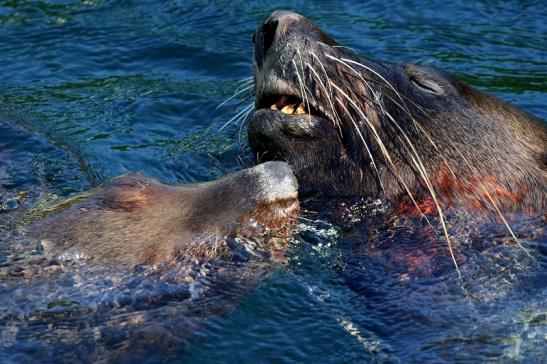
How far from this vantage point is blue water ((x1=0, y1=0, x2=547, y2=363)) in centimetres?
515

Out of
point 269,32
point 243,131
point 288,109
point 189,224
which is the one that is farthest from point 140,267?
point 243,131

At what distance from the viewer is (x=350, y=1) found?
38.1ft

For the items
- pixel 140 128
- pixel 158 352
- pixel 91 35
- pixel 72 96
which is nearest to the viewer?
pixel 158 352

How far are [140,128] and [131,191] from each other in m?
3.29

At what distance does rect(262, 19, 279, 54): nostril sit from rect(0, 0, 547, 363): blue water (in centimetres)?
110

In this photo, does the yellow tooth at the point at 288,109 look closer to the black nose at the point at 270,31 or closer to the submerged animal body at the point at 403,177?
the submerged animal body at the point at 403,177

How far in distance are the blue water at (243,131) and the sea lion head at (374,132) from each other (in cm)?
37

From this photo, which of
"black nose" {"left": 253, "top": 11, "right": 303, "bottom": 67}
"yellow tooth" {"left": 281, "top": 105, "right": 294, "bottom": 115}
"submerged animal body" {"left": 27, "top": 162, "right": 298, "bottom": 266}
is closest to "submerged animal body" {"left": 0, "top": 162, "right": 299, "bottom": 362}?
"submerged animal body" {"left": 27, "top": 162, "right": 298, "bottom": 266}

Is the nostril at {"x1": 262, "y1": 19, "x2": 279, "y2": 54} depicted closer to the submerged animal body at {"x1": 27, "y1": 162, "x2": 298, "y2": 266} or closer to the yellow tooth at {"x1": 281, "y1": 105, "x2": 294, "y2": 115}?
the yellow tooth at {"x1": 281, "y1": 105, "x2": 294, "y2": 115}

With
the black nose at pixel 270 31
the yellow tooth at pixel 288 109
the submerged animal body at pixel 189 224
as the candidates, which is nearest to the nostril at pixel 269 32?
the black nose at pixel 270 31

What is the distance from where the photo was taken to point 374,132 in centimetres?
588

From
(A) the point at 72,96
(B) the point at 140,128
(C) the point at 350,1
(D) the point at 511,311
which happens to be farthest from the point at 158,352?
(C) the point at 350,1

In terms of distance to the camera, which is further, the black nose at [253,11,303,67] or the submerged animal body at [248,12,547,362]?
the black nose at [253,11,303,67]

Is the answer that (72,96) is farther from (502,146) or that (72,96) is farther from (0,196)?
(502,146)
